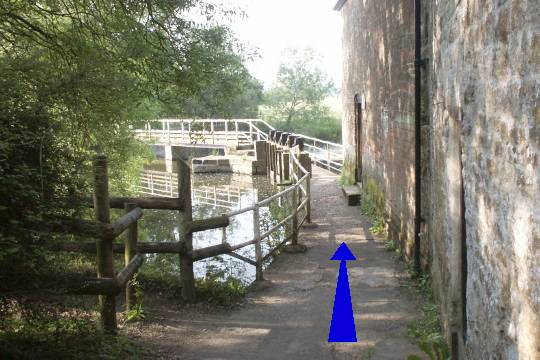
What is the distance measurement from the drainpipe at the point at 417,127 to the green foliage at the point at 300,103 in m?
33.8

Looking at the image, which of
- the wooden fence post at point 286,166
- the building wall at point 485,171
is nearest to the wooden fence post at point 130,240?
the building wall at point 485,171

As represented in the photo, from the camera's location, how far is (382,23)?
9.60 m

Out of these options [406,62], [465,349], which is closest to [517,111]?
[465,349]

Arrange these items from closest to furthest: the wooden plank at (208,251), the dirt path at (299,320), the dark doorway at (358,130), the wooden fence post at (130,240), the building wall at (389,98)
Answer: the dirt path at (299,320) → the wooden fence post at (130,240) → the wooden plank at (208,251) → the building wall at (389,98) → the dark doorway at (358,130)

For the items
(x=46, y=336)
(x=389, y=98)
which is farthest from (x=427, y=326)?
(x=389, y=98)

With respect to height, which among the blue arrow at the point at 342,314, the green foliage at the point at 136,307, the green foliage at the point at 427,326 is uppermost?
the green foliage at the point at 136,307

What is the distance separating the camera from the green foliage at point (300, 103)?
4097 cm

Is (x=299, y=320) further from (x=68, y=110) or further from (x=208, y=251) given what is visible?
(x=68, y=110)

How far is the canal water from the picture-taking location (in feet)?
29.2

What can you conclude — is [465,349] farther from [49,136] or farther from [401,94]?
[401,94]

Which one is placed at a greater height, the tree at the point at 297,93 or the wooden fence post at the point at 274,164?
the tree at the point at 297,93

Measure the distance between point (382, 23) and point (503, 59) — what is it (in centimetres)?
742

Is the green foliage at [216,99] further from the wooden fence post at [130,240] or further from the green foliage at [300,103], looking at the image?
the green foliage at [300,103]

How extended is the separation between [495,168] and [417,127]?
13.6ft
